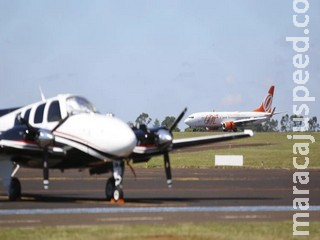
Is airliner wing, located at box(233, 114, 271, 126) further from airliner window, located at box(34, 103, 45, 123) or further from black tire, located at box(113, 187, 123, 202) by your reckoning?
black tire, located at box(113, 187, 123, 202)

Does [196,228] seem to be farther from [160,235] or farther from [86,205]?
[86,205]

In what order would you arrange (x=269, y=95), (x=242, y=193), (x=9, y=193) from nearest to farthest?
(x=9, y=193) → (x=242, y=193) → (x=269, y=95)

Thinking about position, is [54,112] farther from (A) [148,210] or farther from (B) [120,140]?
(A) [148,210]

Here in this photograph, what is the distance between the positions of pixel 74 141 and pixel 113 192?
237 cm

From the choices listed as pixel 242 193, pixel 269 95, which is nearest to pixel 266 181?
pixel 242 193

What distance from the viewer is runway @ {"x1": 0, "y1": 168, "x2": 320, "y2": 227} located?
22094mm

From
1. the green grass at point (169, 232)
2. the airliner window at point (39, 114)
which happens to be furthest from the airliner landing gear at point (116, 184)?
the green grass at point (169, 232)

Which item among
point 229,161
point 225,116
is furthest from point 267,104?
point 229,161

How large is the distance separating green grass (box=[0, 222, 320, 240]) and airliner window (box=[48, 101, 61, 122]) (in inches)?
360

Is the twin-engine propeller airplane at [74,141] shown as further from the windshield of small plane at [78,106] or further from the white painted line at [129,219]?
the white painted line at [129,219]

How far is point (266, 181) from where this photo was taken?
43469 millimetres

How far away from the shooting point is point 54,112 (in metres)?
28.4

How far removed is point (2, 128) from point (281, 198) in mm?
11571

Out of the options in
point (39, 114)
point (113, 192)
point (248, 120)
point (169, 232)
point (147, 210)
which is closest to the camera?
point (169, 232)
